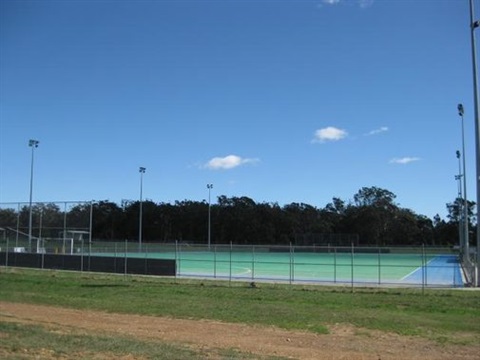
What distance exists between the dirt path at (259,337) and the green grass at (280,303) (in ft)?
2.74

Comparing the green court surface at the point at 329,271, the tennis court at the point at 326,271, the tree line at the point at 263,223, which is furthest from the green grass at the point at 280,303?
the tree line at the point at 263,223

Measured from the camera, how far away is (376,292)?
25.1m

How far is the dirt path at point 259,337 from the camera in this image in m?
12.3

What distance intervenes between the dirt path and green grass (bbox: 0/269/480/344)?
836mm

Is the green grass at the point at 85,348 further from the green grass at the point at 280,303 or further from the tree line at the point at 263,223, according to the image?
the tree line at the point at 263,223

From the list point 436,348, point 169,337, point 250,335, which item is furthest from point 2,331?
point 436,348

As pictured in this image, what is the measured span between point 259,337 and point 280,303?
6596 mm

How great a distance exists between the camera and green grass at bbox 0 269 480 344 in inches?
647

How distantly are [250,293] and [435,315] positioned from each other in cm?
796

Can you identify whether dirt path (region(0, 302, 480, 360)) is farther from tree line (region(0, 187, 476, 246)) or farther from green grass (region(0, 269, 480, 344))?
tree line (region(0, 187, 476, 246))

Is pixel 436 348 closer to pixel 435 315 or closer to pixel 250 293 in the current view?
pixel 435 315

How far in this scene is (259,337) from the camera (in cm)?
1416

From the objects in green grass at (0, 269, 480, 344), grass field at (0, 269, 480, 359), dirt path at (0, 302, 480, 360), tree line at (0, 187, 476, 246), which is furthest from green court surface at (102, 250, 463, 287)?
tree line at (0, 187, 476, 246)

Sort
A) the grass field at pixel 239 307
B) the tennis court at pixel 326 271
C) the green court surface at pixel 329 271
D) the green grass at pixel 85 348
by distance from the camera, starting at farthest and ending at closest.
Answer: the green court surface at pixel 329 271, the tennis court at pixel 326 271, the grass field at pixel 239 307, the green grass at pixel 85 348
